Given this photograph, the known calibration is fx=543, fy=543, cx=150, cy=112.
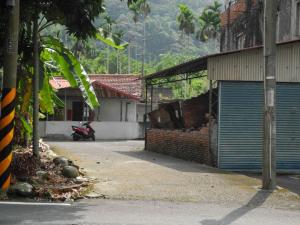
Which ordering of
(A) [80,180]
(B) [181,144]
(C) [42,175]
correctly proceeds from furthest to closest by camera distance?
(B) [181,144] < (A) [80,180] < (C) [42,175]

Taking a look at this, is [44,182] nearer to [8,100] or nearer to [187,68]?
[8,100]

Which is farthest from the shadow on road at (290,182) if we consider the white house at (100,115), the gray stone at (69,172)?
the white house at (100,115)

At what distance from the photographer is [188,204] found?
9.93 meters

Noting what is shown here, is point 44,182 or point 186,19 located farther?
point 186,19

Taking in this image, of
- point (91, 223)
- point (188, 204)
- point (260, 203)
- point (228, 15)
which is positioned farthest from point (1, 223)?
point (228, 15)

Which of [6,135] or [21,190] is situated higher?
[6,135]

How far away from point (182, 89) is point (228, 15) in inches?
1218

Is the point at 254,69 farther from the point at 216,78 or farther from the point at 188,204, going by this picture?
the point at 188,204

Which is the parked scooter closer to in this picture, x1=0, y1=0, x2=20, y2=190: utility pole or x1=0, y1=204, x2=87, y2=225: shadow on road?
x1=0, y1=204, x2=87, y2=225: shadow on road

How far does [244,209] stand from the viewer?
379 inches

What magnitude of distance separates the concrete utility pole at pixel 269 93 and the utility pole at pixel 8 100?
5.70 m

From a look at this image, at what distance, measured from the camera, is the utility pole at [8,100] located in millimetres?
7918

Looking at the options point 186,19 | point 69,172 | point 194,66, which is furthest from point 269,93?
point 186,19

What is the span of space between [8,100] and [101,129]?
26.7m
